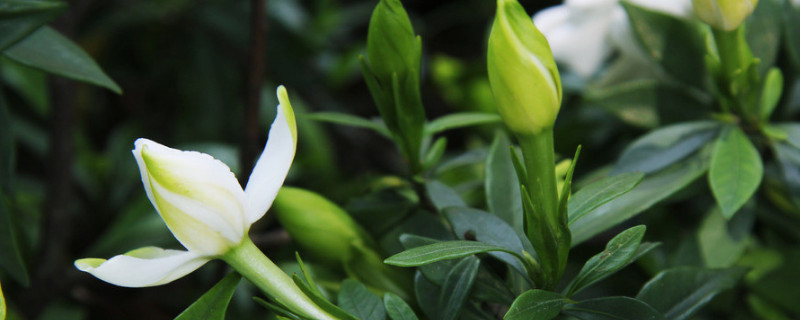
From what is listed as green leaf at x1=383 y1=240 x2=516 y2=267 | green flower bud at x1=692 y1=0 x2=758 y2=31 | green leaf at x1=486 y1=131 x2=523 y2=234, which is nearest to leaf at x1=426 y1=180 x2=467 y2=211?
green leaf at x1=486 y1=131 x2=523 y2=234

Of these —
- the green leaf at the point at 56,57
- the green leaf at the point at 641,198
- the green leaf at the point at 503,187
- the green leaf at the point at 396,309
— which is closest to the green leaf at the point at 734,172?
the green leaf at the point at 641,198

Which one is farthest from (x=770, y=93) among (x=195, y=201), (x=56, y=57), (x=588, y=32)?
(x=56, y=57)

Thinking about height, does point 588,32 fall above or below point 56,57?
below

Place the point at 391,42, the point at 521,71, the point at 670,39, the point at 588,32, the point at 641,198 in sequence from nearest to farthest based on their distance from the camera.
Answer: the point at 521,71 < the point at 391,42 < the point at 641,198 < the point at 670,39 < the point at 588,32

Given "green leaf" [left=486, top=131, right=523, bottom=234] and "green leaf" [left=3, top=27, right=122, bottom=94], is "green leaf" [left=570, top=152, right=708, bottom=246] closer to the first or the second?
"green leaf" [left=486, top=131, right=523, bottom=234]

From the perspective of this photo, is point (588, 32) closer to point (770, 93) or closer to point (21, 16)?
point (770, 93)

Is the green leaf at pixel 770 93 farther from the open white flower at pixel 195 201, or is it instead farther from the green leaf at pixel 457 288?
the open white flower at pixel 195 201
